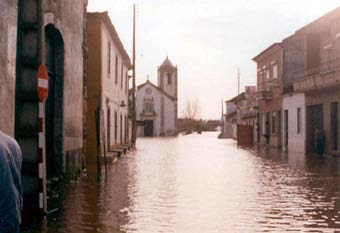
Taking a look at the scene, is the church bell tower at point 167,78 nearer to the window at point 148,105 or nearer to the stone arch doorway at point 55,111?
the window at point 148,105

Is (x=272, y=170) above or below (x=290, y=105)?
below

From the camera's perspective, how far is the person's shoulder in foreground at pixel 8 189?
110 inches

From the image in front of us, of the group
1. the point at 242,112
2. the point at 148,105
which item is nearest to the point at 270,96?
the point at 242,112

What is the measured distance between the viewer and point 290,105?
3512 centimetres

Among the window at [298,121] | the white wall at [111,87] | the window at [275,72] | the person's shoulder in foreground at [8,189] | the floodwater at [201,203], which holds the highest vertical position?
the window at [275,72]

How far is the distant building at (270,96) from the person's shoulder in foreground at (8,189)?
3583cm

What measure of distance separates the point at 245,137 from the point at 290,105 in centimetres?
921

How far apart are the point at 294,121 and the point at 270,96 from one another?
6485 mm

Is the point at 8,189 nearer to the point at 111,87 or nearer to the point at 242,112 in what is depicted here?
the point at 111,87

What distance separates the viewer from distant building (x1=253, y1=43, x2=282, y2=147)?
38.9 meters

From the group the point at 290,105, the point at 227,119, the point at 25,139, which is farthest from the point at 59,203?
the point at 227,119

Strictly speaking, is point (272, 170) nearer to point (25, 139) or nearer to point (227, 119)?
point (25, 139)

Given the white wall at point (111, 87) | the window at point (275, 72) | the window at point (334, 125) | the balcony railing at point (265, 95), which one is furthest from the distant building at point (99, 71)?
the window at point (275, 72)

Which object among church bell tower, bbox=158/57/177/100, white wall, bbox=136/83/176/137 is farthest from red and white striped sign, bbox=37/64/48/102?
church bell tower, bbox=158/57/177/100
